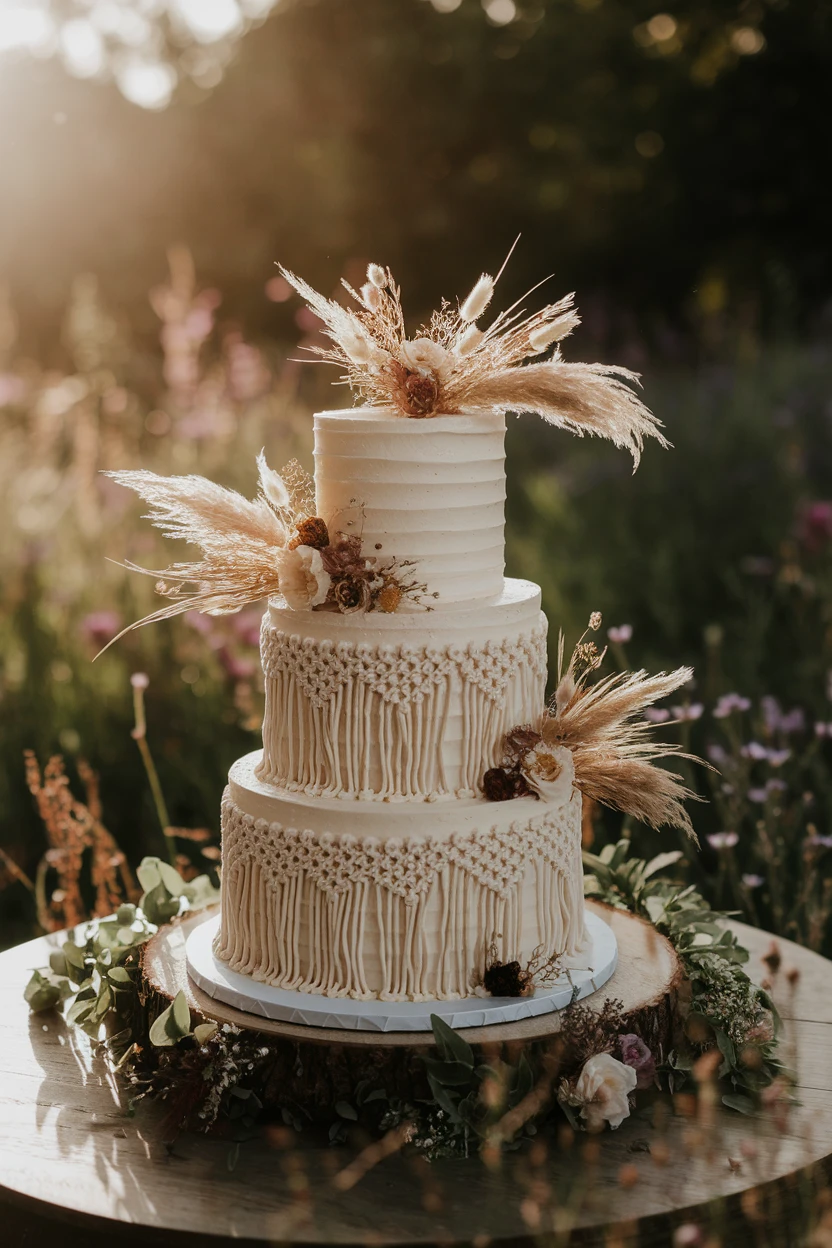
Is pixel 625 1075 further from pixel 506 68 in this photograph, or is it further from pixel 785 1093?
pixel 506 68

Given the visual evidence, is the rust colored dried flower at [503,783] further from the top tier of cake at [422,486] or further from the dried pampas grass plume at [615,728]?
the top tier of cake at [422,486]

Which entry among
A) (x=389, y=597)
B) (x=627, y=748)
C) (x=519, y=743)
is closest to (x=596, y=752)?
(x=627, y=748)

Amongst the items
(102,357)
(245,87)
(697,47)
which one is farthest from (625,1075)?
A: (697,47)

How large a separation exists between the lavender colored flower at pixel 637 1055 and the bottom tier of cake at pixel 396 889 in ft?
0.87

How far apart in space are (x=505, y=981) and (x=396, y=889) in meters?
0.30

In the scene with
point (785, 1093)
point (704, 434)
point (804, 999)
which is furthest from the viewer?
point (704, 434)

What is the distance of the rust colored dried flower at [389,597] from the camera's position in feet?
8.84

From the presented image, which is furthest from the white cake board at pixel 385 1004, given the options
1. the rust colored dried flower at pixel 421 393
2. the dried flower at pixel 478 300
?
the dried flower at pixel 478 300

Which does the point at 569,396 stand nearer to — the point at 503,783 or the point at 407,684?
the point at 407,684

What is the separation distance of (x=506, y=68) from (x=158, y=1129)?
1324 cm

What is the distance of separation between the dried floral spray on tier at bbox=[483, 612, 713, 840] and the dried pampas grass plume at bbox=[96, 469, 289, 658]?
25.8 inches

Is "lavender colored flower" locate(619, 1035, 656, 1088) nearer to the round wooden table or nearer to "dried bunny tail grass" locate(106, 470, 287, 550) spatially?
the round wooden table

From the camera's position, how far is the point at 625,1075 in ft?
8.49

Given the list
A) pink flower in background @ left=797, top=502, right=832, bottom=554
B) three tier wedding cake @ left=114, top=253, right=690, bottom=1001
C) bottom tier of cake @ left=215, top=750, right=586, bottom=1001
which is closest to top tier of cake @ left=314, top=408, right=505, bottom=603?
three tier wedding cake @ left=114, top=253, right=690, bottom=1001
